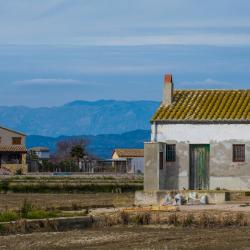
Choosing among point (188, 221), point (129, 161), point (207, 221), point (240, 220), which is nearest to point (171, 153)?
point (188, 221)

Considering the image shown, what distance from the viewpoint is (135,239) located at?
23.3m

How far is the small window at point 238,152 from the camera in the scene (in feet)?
124

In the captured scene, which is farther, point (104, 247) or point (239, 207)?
point (239, 207)

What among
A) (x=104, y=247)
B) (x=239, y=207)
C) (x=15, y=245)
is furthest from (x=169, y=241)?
(x=239, y=207)

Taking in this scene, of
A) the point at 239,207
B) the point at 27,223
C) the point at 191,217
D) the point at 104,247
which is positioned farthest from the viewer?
the point at 239,207

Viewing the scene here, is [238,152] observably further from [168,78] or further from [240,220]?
[240,220]

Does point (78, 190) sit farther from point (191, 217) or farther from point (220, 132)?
point (191, 217)

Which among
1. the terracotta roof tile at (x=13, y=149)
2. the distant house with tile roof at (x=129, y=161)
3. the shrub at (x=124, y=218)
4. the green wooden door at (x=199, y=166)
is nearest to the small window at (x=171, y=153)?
the green wooden door at (x=199, y=166)

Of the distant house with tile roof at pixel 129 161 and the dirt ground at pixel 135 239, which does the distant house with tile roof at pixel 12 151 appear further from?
the dirt ground at pixel 135 239

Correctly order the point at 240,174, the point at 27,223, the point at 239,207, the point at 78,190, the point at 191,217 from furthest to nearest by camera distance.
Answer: the point at 78,190
the point at 240,174
the point at 239,207
the point at 191,217
the point at 27,223

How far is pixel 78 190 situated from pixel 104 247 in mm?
32534

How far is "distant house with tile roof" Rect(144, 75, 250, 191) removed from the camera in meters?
38.0

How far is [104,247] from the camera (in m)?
21.7

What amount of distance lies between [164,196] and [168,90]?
20.9 feet
